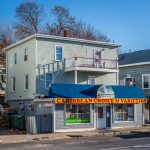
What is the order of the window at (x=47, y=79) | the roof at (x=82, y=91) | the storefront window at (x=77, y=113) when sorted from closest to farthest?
the roof at (x=82, y=91) < the storefront window at (x=77, y=113) < the window at (x=47, y=79)

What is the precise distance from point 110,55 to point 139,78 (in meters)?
4.38

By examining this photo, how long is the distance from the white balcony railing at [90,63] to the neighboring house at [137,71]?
4167mm

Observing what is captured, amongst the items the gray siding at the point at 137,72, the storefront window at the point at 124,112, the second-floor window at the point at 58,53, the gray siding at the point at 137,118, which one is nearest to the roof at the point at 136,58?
the gray siding at the point at 137,72

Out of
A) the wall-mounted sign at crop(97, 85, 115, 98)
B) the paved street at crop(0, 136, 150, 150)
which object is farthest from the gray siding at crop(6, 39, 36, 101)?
the paved street at crop(0, 136, 150, 150)

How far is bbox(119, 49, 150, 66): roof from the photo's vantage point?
43.5 meters

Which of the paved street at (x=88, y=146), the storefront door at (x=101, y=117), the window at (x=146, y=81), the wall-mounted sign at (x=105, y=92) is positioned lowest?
the paved street at (x=88, y=146)

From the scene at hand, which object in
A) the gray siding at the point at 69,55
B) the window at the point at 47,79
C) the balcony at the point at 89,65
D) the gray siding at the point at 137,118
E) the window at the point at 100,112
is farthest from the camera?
the gray siding at the point at 69,55

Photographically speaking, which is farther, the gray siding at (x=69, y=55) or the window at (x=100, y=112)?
the gray siding at (x=69, y=55)

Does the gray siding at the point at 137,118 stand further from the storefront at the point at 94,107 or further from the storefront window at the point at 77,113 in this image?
the storefront window at the point at 77,113

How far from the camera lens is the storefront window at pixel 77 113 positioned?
31469 millimetres

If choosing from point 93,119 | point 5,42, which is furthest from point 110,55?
point 5,42

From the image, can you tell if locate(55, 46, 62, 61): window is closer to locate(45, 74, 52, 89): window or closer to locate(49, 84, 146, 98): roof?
locate(45, 74, 52, 89): window

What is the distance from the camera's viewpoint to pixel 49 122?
99.5 feet

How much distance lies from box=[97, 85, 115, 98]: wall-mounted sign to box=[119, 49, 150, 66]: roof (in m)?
10.5
